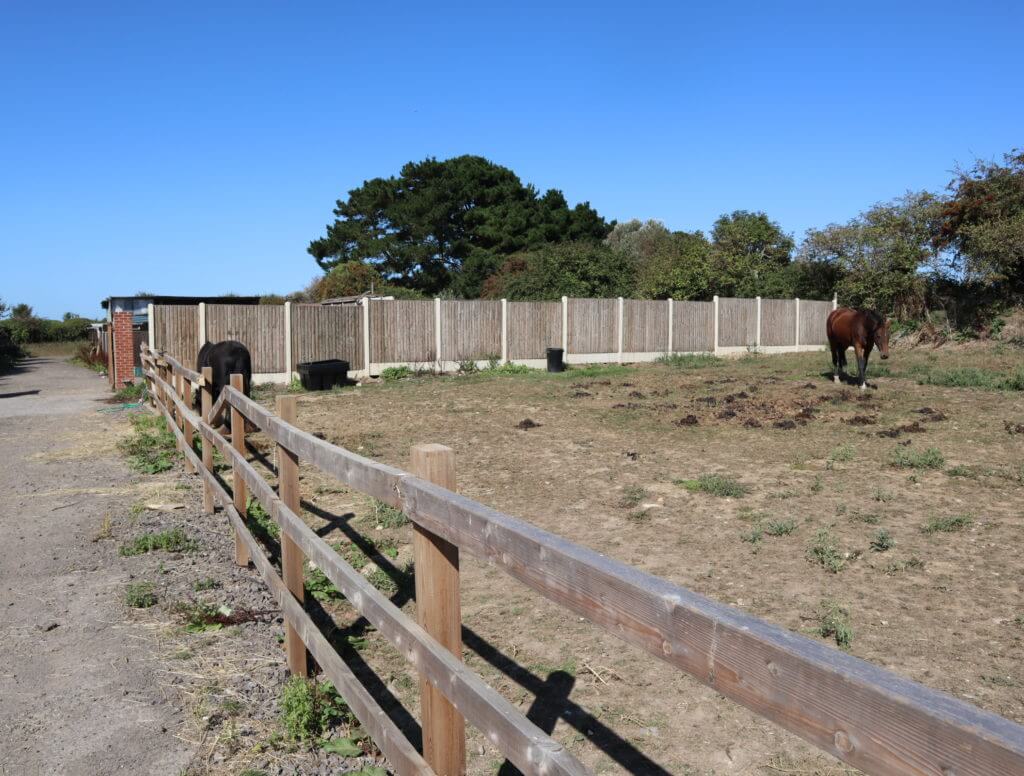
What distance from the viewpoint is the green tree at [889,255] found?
92.2ft

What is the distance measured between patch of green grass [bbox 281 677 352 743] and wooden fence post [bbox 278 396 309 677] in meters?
0.16

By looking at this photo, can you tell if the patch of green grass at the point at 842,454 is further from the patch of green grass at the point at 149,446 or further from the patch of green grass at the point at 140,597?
the patch of green grass at the point at 149,446

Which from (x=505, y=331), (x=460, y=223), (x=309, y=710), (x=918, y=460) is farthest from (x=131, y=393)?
(x=460, y=223)

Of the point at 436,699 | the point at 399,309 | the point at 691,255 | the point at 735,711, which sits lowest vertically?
the point at 735,711

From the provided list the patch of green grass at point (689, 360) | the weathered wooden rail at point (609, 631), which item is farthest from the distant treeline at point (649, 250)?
the weathered wooden rail at point (609, 631)

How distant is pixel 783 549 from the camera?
228 inches

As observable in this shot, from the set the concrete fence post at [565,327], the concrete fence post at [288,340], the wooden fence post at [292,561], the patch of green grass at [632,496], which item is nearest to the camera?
the wooden fence post at [292,561]

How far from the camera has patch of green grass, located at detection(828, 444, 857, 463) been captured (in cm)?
877

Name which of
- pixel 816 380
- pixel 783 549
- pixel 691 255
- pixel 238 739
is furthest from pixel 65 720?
pixel 691 255

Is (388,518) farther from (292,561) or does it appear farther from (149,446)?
(149,446)

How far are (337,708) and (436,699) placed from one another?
56.0 inches

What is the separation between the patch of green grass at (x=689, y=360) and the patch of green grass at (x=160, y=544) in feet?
A: 57.7

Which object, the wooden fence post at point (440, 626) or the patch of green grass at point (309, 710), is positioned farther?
the patch of green grass at point (309, 710)

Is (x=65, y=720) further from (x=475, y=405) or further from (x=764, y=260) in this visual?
(x=764, y=260)
